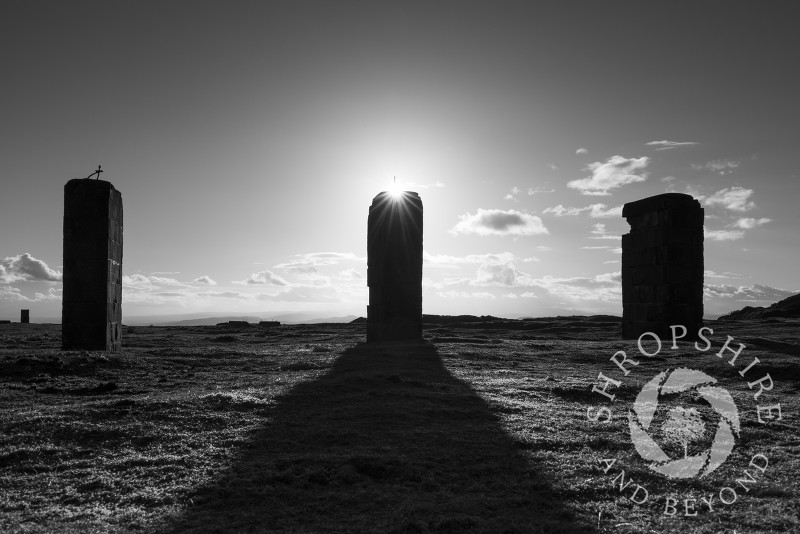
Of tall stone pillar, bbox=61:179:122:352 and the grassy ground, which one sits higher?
tall stone pillar, bbox=61:179:122:352

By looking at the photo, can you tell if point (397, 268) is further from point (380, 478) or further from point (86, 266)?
point (380, 478)

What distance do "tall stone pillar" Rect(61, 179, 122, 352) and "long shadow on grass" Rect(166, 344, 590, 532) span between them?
9.07 m

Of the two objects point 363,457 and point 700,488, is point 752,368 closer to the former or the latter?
point 700,488

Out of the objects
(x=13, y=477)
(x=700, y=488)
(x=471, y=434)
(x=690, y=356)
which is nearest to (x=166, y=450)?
(x=13, y=477)

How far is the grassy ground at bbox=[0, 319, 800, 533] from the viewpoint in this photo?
3.97 m

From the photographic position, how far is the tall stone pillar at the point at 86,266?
14.7m

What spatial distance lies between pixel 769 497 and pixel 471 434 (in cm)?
261

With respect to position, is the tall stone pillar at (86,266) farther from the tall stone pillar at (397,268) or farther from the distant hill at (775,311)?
the distant hill at (775,311)

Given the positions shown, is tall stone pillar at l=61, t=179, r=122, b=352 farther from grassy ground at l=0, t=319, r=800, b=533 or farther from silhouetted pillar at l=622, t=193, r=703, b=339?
silhouetted pillar at l=622, t=193, r=703, b=339

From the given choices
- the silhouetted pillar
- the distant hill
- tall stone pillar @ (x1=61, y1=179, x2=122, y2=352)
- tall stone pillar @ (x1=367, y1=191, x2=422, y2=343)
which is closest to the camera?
tall stone pillar @ (x1=61, y1=179, x2=122, y2=352)

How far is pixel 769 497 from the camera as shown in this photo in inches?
170

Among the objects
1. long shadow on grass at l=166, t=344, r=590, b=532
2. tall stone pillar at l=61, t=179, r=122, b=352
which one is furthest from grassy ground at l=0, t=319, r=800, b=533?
tall stone pillar at l=61, t=179, r=122, b=352

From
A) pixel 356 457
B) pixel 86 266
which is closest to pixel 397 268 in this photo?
pixel 86 266

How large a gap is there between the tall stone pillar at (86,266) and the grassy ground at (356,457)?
4420mm
